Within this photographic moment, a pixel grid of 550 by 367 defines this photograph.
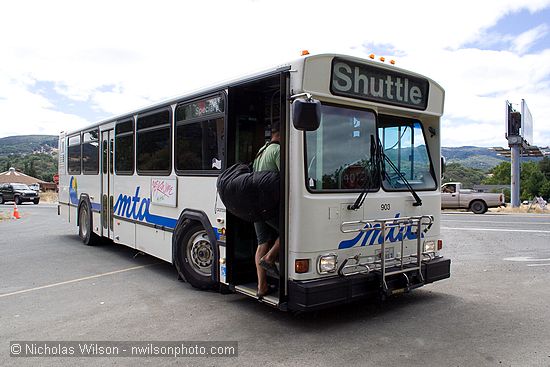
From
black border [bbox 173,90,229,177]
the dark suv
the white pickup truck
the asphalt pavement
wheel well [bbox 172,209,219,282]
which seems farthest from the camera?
the dark suv

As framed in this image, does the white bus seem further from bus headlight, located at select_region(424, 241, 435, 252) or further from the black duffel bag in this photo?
the black duffel bag

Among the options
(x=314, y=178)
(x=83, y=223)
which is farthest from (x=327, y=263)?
(x=83, y=223)

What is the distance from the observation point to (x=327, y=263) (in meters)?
4.91

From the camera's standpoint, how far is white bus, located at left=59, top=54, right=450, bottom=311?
4.80 meters

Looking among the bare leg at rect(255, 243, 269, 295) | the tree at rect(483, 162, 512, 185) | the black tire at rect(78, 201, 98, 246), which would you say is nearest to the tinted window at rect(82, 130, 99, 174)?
the black tire at rect(78, 201, 98, 246)

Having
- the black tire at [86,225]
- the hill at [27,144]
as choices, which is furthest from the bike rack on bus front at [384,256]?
the hill at [27,144]

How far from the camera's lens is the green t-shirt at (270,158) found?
200 inches

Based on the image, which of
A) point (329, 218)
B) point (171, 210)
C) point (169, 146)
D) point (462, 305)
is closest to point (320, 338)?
point (329, 218)

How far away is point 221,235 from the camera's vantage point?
235 inches

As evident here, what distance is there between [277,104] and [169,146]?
6.84ft

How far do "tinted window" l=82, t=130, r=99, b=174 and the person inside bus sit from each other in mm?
6278

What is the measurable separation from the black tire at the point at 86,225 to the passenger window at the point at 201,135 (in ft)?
16.4

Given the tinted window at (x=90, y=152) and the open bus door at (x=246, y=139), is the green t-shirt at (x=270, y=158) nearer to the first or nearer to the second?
the open bus door at (x=246, y=139)

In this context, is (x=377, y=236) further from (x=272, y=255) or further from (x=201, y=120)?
(x=201, y=120)
